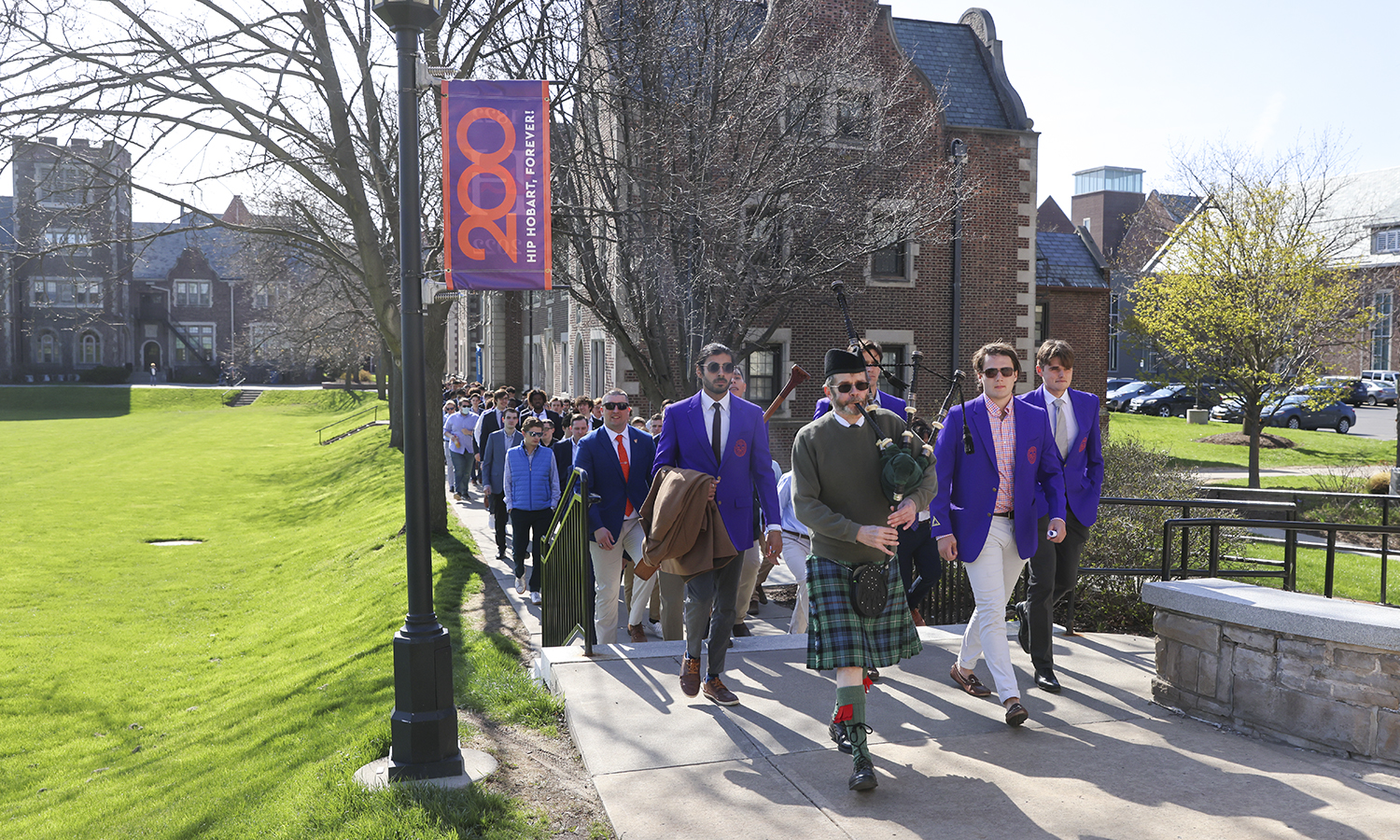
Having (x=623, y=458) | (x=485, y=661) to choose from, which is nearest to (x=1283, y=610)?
(x=623, y=458)

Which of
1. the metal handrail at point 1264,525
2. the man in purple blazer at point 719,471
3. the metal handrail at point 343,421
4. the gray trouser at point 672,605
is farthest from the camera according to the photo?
the metal handrail at point 343,421

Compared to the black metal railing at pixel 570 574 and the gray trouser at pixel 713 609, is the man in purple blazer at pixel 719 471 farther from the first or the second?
the black metal railing at pixel 570 574

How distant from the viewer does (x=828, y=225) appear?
595 inches

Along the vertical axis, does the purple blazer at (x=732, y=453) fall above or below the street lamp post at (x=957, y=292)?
below

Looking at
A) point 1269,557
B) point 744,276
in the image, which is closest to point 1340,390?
point 1269,557

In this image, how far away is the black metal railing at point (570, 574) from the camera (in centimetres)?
648

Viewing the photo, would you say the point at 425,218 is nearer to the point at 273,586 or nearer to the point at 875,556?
the point at 273,586

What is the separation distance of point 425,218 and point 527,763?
12828 mm

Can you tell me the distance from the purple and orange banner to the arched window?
3122 inches

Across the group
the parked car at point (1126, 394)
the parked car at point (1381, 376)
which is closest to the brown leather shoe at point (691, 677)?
the parked car at point (1126, 394)

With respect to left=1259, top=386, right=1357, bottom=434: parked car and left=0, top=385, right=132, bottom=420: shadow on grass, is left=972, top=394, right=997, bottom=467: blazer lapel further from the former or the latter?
left=0, top=385, right=132, bottom=420: shadow on grass

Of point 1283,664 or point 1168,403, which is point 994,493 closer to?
point 1283,664

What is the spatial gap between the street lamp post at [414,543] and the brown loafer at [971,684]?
278 cm

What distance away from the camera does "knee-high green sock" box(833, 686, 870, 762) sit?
14.4 ft
